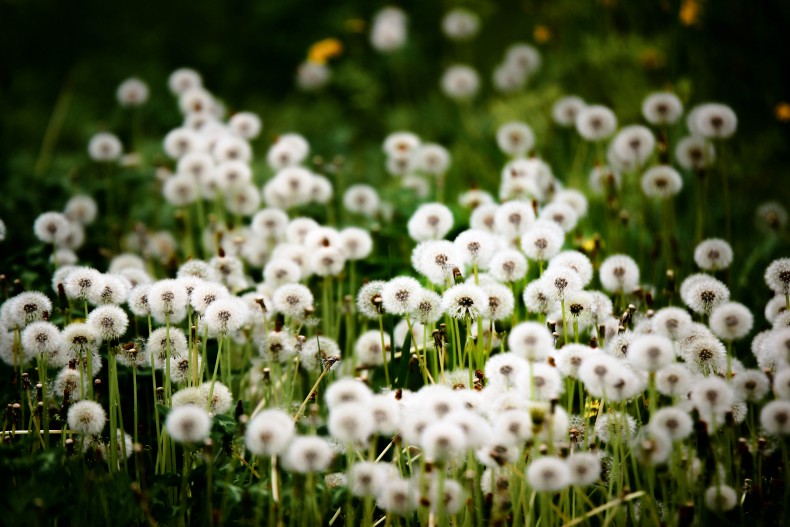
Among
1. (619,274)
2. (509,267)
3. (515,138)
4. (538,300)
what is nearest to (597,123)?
(515,138)

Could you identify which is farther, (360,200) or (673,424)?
(360,200)

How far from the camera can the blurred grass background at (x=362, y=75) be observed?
15.4 ft

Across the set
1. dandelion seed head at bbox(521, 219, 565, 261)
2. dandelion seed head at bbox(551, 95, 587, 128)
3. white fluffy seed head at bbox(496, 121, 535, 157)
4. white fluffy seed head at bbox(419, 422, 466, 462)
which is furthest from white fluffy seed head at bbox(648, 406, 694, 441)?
dandelion seed head at bbox(551, 95, 587, 128)

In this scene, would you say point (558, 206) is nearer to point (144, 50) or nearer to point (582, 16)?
point (582, 16)

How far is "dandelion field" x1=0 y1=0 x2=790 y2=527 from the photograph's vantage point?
6.50 feet

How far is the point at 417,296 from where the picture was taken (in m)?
2.34

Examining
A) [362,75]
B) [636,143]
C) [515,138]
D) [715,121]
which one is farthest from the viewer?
[362,75]

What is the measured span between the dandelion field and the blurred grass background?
3cm

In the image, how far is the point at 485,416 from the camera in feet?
7.07

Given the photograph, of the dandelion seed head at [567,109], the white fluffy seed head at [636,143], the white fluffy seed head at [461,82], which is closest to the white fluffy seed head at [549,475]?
the white fluffy seed head at [636,143]

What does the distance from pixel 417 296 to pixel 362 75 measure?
3.62 meters

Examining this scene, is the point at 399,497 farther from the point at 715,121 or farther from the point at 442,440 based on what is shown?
the point at 715,121

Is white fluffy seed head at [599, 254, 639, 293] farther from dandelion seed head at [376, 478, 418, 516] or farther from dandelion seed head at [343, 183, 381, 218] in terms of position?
dandelion seed head at [343, 183, 381, 218]

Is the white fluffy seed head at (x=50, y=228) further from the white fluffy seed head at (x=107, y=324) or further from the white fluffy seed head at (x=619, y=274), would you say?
the white fluffy seed head at (x=619, y=274)
